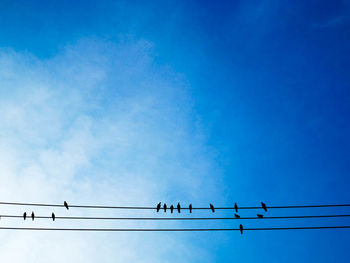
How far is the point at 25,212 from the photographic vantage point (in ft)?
42.9

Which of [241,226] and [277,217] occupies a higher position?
[241,226]

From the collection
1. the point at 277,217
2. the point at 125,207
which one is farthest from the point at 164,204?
the point at 277,217

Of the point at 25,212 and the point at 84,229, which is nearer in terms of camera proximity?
the point at 84,229

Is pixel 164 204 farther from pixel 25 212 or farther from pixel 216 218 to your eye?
pixel 25 212

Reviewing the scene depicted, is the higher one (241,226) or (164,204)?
(164,204)

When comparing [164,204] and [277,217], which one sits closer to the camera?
[277,217]

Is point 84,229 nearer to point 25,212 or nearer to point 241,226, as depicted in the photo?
point 25,212

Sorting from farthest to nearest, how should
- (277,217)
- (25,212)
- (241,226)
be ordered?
1. (241,226)
2. (25,212)
3. (277,217)

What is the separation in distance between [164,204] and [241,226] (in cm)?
487

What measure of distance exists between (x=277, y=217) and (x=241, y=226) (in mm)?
6265

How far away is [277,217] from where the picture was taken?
11719mm

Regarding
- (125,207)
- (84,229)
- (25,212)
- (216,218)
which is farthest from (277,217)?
(25,212)

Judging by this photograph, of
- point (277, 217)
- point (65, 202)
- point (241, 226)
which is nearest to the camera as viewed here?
Result: point (277, 217)

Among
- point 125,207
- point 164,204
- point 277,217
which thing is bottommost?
point 277,217
